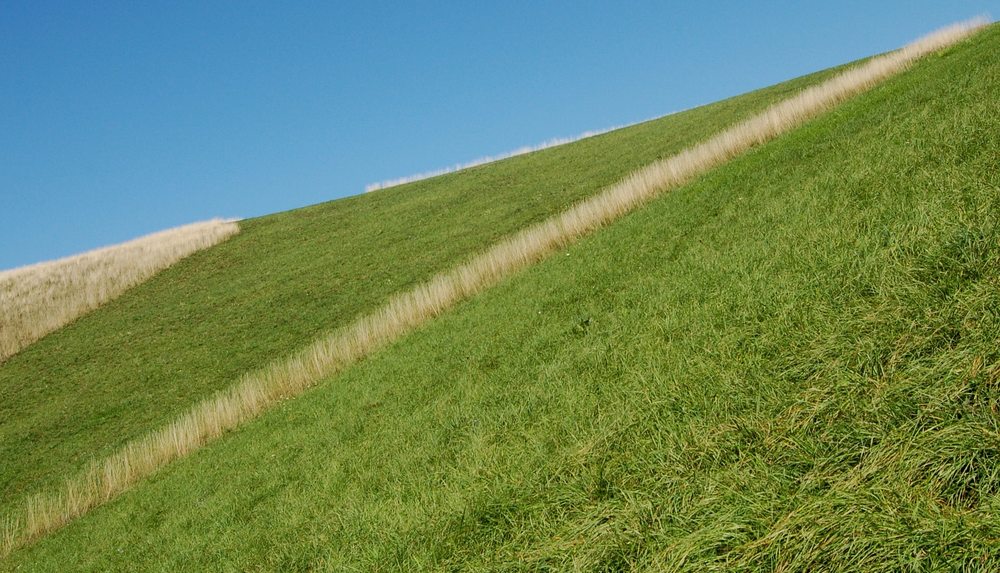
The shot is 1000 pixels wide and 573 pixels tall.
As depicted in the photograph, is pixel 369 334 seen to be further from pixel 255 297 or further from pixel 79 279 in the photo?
pixel 79 279

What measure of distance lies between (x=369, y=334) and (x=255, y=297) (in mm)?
9941

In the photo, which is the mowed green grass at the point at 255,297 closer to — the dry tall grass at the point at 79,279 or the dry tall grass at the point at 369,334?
the dry tall grass at the point at 79,279

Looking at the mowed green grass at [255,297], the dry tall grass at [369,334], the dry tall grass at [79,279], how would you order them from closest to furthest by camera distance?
the dry tall grass at [369,334], the mowed green grass at [255,297], the dry tall grass at [79,279]

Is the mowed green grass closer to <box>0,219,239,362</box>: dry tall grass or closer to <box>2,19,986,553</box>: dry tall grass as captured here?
<box>0,219,239,362</box>: dry tall grass

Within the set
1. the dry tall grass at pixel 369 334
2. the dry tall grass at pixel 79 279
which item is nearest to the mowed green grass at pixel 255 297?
the dry tall grass at pixel 79 279

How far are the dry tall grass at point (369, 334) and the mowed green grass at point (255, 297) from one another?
5.28 feet

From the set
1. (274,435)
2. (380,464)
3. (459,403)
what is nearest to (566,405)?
(459,403)

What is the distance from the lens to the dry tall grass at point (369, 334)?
37.5 ft

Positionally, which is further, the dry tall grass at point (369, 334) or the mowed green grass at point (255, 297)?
the mowed green grass at point (255, 297)

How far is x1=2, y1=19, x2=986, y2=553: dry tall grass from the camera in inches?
450

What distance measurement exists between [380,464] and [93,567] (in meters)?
5.05

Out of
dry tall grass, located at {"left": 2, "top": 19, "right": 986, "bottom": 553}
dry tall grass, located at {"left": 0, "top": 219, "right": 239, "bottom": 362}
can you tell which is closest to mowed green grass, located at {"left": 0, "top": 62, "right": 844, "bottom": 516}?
dry tall grass, located at {"left": 0, "top": 219, "right": 239, "bottom": 362}

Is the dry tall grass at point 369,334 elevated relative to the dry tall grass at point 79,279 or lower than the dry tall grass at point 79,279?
lower

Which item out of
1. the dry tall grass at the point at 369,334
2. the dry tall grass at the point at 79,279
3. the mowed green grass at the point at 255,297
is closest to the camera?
the dry tall grass at the point at 369,334
